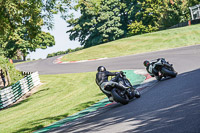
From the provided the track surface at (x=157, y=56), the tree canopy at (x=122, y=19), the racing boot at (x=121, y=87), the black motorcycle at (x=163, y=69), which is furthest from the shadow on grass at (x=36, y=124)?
the tree canopy at (x=122, y=19)

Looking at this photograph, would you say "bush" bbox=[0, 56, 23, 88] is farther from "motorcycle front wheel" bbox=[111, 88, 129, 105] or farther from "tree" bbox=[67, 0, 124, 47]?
"tree" bbox=[67, 0, 124, 47]

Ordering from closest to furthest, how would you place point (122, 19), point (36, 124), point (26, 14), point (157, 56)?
point (36, 124) < point (26, 14) < point (157, 56) < point (122, 19)

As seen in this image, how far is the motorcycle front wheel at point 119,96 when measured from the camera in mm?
9190

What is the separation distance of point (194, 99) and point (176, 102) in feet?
1.51

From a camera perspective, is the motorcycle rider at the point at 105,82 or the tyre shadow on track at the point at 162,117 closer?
the tyre shadow on track at the point at 162,117

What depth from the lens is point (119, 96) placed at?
9227mm

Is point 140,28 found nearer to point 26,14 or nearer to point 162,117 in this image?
point 26,14

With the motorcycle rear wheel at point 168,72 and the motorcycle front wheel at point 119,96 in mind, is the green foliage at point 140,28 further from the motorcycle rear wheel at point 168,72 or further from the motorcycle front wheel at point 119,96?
the motorcycle front wheel at point 119,96

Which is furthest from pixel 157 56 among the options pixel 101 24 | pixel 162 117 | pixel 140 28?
pixel 101 24

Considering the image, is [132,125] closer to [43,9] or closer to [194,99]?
[194,99]

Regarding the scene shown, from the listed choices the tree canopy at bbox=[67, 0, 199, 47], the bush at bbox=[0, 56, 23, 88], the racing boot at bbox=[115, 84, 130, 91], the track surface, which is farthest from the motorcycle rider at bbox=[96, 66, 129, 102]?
the tree canopy at bbox=[67, 0, 199, 47]

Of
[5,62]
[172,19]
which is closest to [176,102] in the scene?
[5,62]

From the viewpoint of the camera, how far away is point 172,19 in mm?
55406

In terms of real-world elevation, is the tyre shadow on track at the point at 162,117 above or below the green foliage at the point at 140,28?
below
